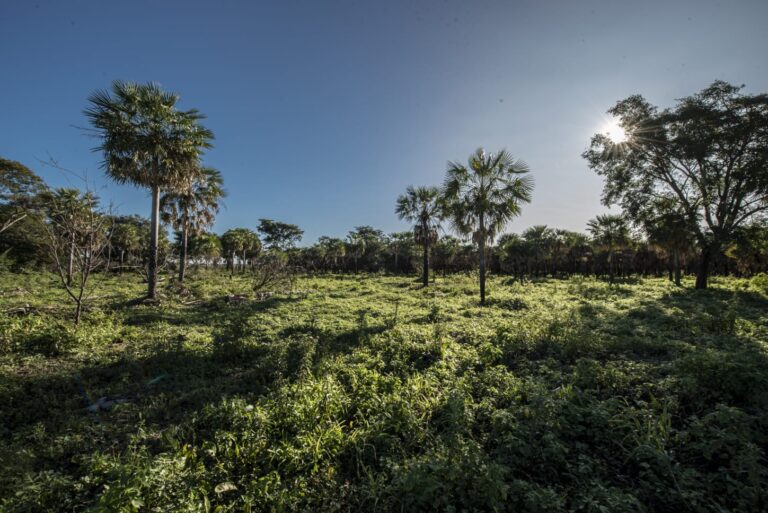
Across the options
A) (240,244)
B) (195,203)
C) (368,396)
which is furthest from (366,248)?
(368,396)

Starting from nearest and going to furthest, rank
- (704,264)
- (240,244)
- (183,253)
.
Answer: (704,264) → (183,253) → (240,244)

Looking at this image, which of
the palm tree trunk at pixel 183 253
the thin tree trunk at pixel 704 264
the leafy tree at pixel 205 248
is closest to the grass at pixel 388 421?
the thin tree trunk at pixel 704 264

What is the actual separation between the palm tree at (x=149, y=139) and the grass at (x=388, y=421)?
879cm

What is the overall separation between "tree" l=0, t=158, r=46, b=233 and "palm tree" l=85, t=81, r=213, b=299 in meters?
17.1

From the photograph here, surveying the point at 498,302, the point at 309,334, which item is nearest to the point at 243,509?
the point at 309,334

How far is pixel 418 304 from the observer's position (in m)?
17.8

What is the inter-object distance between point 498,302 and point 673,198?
54.8 ft

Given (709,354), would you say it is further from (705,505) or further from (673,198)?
(673,198)

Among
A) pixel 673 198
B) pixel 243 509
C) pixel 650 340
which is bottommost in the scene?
pixel 243 509

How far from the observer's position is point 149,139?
15.4m

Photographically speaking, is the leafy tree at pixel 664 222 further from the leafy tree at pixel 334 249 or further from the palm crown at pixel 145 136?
the leafy tree at pixel 334 249

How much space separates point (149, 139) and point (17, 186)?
77.8ft

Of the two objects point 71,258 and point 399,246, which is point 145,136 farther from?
point 399,246

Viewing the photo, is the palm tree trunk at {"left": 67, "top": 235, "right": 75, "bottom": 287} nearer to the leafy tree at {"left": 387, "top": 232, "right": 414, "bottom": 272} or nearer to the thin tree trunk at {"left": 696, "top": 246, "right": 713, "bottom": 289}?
the thin tree trunk at {"left": 696, "top": 246, "right": 713, "bottom": 289}
